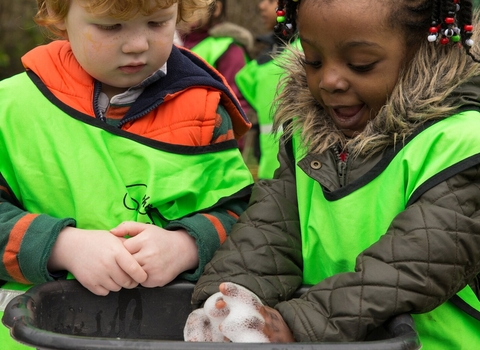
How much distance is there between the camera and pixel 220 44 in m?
Result: 6.11

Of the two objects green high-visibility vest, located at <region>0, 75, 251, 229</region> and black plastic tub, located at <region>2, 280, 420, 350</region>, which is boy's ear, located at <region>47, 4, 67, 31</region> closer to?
green high-visibility vest, located at <region>0, 75, 251, 229</region>

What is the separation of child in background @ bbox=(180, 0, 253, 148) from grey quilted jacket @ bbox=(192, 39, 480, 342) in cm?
373

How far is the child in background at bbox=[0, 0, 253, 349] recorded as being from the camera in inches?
86.0

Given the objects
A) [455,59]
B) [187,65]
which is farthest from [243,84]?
[455,59]

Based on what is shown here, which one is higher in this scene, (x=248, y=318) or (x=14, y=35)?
(x=248, y=318)

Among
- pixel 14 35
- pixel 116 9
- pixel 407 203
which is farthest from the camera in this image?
pixel 14 35

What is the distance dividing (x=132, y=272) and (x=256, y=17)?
8085mm

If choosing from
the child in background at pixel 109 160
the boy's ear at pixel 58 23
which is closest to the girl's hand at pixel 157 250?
the child in background at pixel 109 160

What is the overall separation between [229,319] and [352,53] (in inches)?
28.7

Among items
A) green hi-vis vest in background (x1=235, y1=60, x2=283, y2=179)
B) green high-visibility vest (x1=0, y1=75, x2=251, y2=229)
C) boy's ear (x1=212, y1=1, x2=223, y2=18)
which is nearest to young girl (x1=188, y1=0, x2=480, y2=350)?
green high-visibility vest (x1=0, y1=75, x2=251, y2=229)

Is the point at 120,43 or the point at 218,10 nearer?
the point at 120,43

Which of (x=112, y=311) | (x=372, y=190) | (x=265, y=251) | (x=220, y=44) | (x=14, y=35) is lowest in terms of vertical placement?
(x=14, y=35)

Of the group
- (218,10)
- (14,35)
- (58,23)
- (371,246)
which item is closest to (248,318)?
(371,246)

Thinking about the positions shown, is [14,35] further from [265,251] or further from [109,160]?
[265,251]
